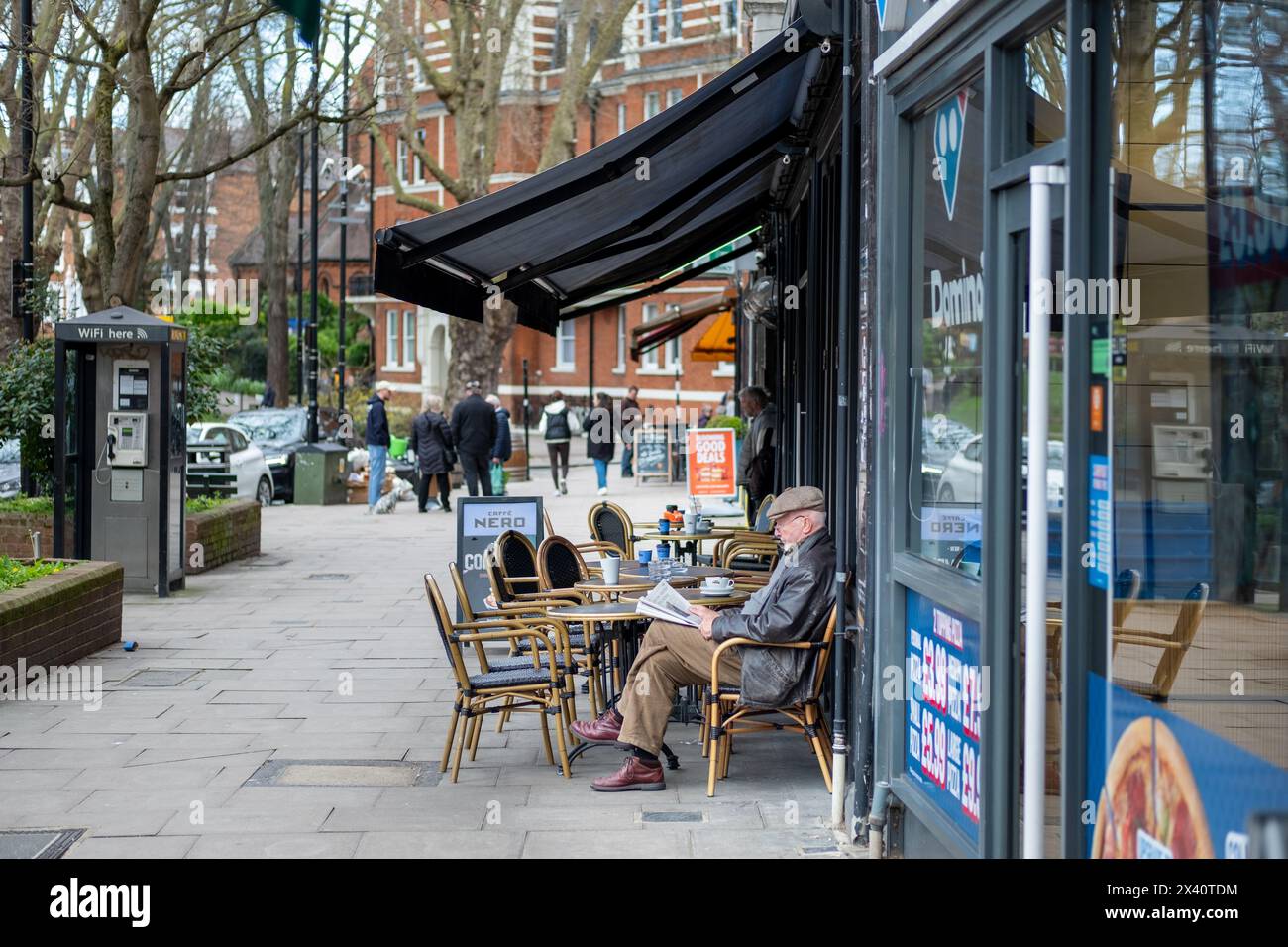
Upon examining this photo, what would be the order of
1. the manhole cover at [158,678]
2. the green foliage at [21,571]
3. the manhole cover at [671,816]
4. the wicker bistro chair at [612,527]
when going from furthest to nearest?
the wicker bistro chair at [612,527] < the green foliage at [21,571] < the manhole cover at [158,678] < the manhole cover at [671,816]

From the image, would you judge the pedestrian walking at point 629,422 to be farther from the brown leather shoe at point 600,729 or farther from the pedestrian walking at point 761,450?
the brown leather shoe at point 600,729

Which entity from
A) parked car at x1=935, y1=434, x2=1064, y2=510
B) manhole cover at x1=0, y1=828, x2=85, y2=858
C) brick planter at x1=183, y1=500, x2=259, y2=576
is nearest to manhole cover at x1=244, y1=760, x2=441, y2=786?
manhole cover at x1=0, y1=828, x2=85, y2=858

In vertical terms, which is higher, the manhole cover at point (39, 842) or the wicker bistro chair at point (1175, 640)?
the wicker bistro chair at point (1175, 640)

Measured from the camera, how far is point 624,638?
8383 mm

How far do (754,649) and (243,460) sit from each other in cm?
1783

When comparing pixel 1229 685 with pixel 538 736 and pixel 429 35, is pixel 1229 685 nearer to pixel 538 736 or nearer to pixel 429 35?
pixel 538 736

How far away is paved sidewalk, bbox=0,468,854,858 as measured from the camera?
6.18m

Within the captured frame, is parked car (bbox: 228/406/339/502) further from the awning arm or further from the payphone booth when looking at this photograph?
the payphone booth

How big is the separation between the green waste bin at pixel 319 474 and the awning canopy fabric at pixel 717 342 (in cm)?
738

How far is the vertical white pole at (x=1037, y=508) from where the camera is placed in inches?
154

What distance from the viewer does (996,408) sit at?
464 cm

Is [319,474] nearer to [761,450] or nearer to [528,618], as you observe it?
[761,450]

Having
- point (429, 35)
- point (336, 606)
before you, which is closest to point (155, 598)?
point (336, 606)

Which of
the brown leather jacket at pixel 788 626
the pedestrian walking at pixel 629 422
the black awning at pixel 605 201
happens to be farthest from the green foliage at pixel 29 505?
the pedestrian walking at pixel 629 422
